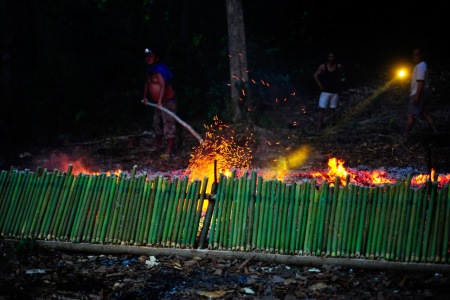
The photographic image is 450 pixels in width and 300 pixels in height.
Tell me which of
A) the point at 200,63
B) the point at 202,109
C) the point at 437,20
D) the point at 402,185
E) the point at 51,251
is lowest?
the point at 51,251

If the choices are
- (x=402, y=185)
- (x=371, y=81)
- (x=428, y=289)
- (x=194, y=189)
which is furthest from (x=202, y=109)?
(x=428, y=289)

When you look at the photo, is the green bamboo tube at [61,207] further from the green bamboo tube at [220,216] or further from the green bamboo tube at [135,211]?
the green bamboo tube at [220,216]

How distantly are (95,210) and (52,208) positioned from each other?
0.62 metres

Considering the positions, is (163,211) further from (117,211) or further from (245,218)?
(245,218)

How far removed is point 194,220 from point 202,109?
8311mm

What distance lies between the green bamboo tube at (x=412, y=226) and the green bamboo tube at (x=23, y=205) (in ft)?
15.8

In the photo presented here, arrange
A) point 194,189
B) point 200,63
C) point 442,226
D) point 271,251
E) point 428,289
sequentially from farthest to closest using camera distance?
1. point 200,63
2. point 194,189
3. point 271,251
4. point 442,226
5. point 428,289

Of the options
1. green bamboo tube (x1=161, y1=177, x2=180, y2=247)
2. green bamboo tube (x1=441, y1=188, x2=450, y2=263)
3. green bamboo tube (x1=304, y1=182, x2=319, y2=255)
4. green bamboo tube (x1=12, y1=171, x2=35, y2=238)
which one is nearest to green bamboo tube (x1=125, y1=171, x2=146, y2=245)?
green bamboo tube (x1=161, y1=177, x2=180, y2=247)

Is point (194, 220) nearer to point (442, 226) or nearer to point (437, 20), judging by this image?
point (442, 226)

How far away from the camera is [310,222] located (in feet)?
18.6

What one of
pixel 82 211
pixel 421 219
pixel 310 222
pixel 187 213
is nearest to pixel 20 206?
pixel 82 211

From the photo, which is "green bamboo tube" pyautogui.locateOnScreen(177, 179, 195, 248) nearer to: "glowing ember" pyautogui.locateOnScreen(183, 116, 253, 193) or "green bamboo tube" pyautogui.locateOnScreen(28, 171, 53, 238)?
"green bamboo tube" pyautogui.locateOnScreen(28, 171, 53, 238)

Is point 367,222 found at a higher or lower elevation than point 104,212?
higher

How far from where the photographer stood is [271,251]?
5.68 metres
